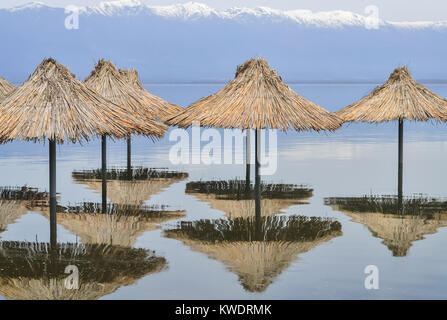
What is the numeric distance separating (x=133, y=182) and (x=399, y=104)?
→ 5.59 metres

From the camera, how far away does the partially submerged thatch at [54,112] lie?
11266mm

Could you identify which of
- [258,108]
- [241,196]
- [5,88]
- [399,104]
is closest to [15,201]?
[241,196]

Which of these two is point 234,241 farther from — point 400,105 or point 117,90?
point 117,90

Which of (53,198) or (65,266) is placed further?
(53,198)

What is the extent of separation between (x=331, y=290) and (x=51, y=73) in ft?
16.5

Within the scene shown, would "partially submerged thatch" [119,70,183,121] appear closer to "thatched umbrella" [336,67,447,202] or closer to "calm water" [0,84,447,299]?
"calm water" [0,84,447,299]

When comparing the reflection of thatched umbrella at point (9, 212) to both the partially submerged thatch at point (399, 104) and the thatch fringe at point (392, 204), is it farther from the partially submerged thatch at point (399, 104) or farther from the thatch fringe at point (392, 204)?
the partially submerged thatch at point (399, 104)

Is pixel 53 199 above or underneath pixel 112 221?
above

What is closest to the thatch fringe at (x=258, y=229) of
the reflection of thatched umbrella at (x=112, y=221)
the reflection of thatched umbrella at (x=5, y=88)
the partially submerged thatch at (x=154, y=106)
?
the reflection of thatched umbrella at (x=112, y=221)

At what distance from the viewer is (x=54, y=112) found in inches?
448

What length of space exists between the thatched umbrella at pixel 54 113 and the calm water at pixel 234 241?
4.44ft
